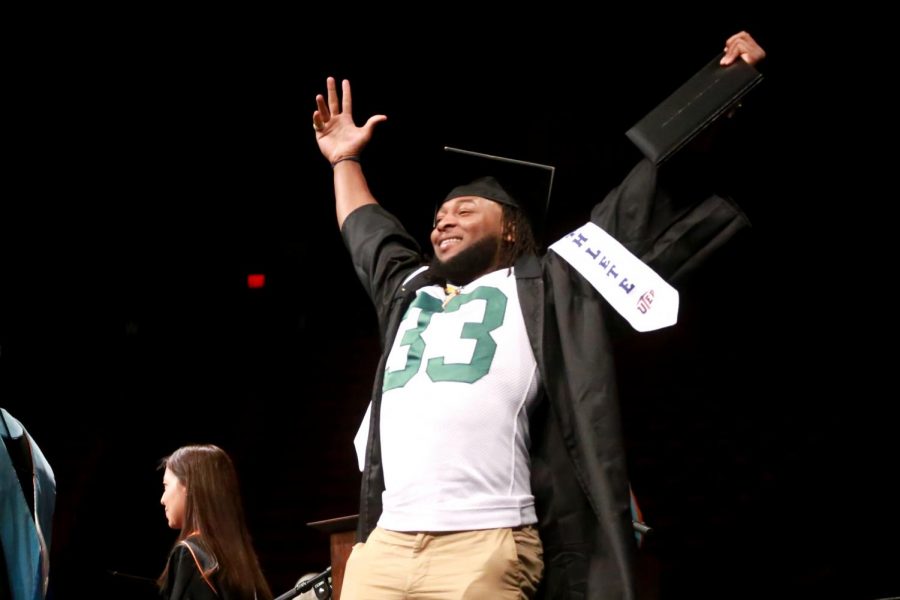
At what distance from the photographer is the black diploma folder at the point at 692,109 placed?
1832 millimetres

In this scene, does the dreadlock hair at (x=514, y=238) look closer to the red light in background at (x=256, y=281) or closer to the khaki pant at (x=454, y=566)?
the khaki pant at (x=454, y=566)

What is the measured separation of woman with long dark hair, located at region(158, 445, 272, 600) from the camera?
9.99 feet

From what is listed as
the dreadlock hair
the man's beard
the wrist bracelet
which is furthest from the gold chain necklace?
the wrist bracelet

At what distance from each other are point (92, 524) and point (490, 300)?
15.1 feet

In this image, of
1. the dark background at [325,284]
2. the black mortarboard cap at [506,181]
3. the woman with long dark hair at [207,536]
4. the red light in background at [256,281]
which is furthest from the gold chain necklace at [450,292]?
the red light in background at [256,281]

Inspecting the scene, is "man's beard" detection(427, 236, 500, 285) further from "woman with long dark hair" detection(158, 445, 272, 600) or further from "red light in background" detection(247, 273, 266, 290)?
"red light in background" detection(247, 273, 266, 290)

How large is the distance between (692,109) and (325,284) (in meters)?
5.64

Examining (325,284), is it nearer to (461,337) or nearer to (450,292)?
(450,292)

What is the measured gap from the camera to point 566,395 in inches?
70.4

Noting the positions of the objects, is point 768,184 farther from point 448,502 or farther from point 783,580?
point 448,502

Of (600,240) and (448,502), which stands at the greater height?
(600,240)

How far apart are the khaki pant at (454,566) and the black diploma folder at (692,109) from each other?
76cm

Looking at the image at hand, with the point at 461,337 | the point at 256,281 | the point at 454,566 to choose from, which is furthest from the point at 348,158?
the point at 256,281

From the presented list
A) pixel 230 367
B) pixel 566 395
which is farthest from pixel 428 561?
pixel 230 367
